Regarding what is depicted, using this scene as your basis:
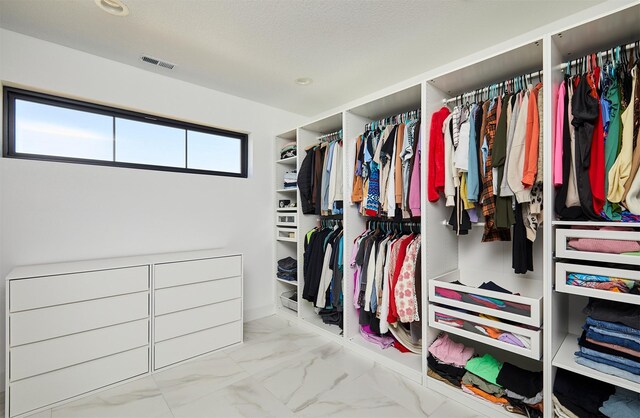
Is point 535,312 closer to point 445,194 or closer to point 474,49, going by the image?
point 445,194

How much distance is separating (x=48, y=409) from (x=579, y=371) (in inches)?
114

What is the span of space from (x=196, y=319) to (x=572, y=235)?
8.20 ft

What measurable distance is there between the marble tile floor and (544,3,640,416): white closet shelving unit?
0.62 m

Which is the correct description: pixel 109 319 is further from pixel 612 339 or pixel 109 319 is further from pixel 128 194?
pixel 612 339

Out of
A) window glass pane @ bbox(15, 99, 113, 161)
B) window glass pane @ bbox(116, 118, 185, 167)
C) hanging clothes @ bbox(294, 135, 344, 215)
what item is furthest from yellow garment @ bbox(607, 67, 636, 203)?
window glass pane @ bbox(15, 99, 113, 161)

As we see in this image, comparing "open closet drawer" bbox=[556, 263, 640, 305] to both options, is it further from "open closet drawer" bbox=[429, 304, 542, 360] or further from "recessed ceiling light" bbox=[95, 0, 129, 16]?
"recessed ceiling light" bbox=[95, 0, 129, 16]

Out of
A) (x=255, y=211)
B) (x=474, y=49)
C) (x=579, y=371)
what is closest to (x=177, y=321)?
(x=255, y=211)

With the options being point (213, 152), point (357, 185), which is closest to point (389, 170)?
point (357, 185)

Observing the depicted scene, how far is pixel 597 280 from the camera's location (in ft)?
4.39

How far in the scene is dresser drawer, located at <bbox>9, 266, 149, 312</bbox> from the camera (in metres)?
1.68

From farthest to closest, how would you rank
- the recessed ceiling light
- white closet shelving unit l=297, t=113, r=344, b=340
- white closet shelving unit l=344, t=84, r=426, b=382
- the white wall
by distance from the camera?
white closet shelving unit l=297, t=113, r=344, b=340 < white closet shelving unit l=344, t=84, r=426, b=382 < the white wall < the recessed ceiling light

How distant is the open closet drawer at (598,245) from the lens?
1244 millimetres

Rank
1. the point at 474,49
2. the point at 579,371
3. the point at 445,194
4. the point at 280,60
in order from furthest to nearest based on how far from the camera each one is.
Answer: the point at 280,60 < the point at 474,49 < the point at 445,194 < the point at 579,371

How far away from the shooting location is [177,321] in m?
2.26
